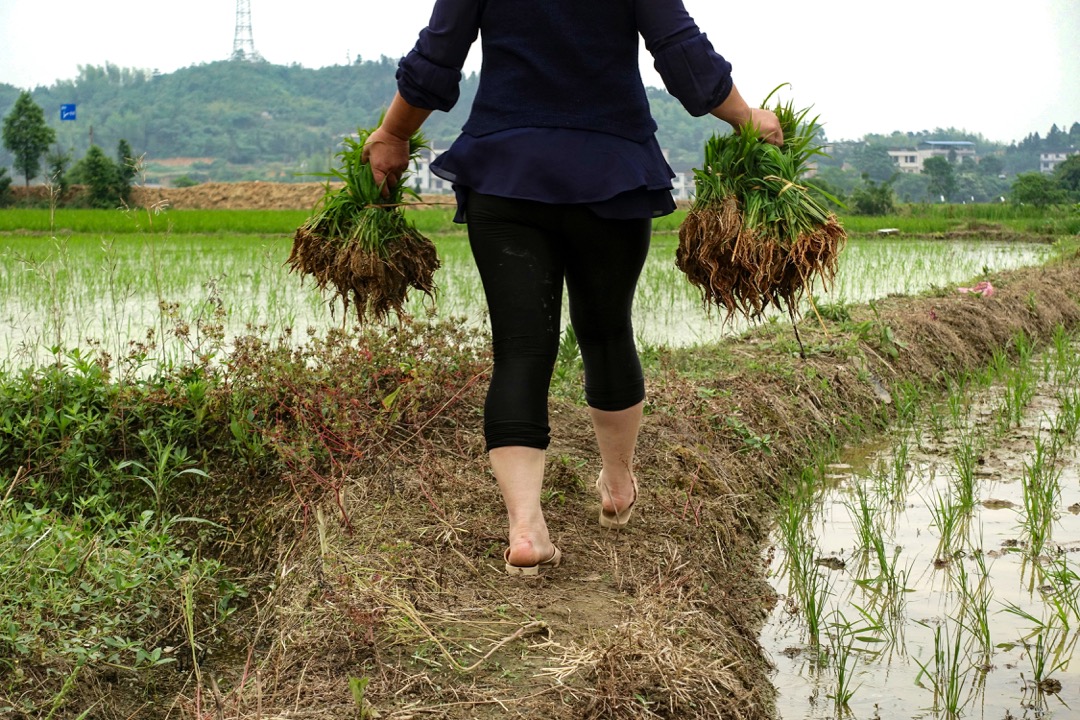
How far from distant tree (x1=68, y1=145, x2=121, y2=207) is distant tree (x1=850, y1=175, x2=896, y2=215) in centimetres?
1514

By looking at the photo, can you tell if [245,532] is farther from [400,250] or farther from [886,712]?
[886,712]

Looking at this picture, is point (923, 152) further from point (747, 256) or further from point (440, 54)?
point (440, 54)

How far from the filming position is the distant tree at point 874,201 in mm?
19875

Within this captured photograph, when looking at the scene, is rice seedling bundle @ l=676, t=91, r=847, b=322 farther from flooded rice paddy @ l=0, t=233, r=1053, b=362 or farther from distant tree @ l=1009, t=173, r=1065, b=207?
distant tree @ l=1009, t=173, r=1065, b=207

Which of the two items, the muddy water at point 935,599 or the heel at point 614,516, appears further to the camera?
the heel at point 614,516

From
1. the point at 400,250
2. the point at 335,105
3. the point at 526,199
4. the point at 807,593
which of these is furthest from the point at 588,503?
the point at 335,105

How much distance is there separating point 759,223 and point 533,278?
2.13ft

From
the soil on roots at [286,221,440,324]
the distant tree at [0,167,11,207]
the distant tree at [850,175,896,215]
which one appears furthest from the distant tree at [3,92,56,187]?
the soil on roots at [286,221,440,324]

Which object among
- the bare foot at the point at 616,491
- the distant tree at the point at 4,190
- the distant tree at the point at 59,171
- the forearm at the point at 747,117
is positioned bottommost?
the bare foot at the point at 616,491

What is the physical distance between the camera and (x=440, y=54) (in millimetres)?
2184

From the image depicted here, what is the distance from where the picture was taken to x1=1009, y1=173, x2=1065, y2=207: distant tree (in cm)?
1920

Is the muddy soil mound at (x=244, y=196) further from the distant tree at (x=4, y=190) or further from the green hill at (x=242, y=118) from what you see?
the green hill at (x=242, y=118)

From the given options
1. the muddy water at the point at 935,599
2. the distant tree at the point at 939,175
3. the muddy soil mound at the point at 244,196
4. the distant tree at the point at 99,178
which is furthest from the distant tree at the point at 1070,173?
the muddy water at the point at 935,599

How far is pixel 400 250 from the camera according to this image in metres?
2.91
